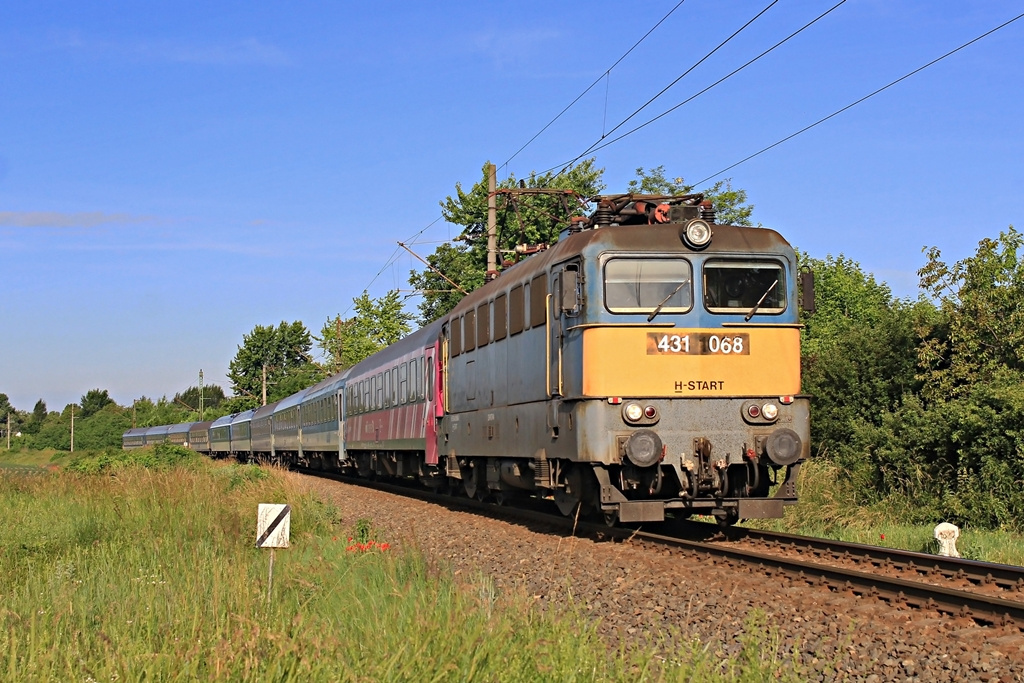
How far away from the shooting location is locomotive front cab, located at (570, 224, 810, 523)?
11781mm

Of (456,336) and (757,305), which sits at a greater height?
(456,336)

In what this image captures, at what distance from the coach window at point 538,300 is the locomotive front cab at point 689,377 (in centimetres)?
118

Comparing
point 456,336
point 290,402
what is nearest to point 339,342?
point 290,402

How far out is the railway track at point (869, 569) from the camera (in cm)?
766

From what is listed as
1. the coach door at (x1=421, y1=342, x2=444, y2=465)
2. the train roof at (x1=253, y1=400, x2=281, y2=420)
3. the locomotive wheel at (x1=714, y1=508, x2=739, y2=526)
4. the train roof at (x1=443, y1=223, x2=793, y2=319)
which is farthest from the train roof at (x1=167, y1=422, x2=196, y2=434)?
the locomotive wheel at (x1=714, y1=508, x2=739, y2=526)

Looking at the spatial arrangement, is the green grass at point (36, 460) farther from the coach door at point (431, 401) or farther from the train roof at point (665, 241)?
the train roof at point (665, 241)

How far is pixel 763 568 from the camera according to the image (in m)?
9.80

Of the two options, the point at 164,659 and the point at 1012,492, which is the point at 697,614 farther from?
the point at 1012,492

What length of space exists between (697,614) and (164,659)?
3983mm

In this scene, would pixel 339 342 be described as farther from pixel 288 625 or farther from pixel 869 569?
pixel 288 625

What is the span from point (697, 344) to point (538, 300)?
2.27m

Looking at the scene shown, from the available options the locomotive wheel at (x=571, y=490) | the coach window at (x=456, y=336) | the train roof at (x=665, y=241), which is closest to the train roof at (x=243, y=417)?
the coach window at (x=456, y=336)

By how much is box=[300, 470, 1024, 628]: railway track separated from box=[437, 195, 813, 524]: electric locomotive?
1.38ft

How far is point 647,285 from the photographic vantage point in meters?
12.3
